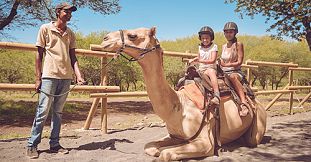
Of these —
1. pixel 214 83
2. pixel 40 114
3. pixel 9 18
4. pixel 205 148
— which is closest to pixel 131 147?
pixel 205 148

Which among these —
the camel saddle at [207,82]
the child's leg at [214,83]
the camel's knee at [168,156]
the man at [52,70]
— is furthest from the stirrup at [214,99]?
the man at [52,70]

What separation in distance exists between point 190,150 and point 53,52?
87.8 inches

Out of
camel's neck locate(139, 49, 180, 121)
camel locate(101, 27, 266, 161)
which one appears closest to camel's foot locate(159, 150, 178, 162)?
camel locate(101, 27, 266, 161)

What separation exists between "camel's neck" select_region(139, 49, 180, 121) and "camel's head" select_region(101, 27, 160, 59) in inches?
4.4

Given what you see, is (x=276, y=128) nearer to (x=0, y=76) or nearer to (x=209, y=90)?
(x=209, y=90)

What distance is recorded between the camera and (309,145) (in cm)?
515

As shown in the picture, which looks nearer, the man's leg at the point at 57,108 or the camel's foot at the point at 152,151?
the camel's foot at the point at 152,151

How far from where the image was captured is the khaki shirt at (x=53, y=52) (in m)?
4.06

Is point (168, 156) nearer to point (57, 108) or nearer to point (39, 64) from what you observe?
point (57, 108)

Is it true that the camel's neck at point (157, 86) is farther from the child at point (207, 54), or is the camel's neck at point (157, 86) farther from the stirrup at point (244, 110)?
the stirrup at point (244, 110)

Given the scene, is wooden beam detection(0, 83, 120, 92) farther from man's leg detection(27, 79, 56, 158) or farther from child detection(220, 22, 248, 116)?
child detection(220, 22, 248, 116)

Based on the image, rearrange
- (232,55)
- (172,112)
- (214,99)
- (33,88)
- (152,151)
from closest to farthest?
1. (172,112)
2. (152,151)
3. (214,99)
4. (33,88)
5. (232,55)

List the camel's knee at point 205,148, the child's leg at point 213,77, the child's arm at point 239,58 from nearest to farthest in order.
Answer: the camel's knee at point 205,148
the child's leg at point 213,77
the child's arm at point 239,58

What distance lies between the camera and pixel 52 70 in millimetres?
→ 4059
